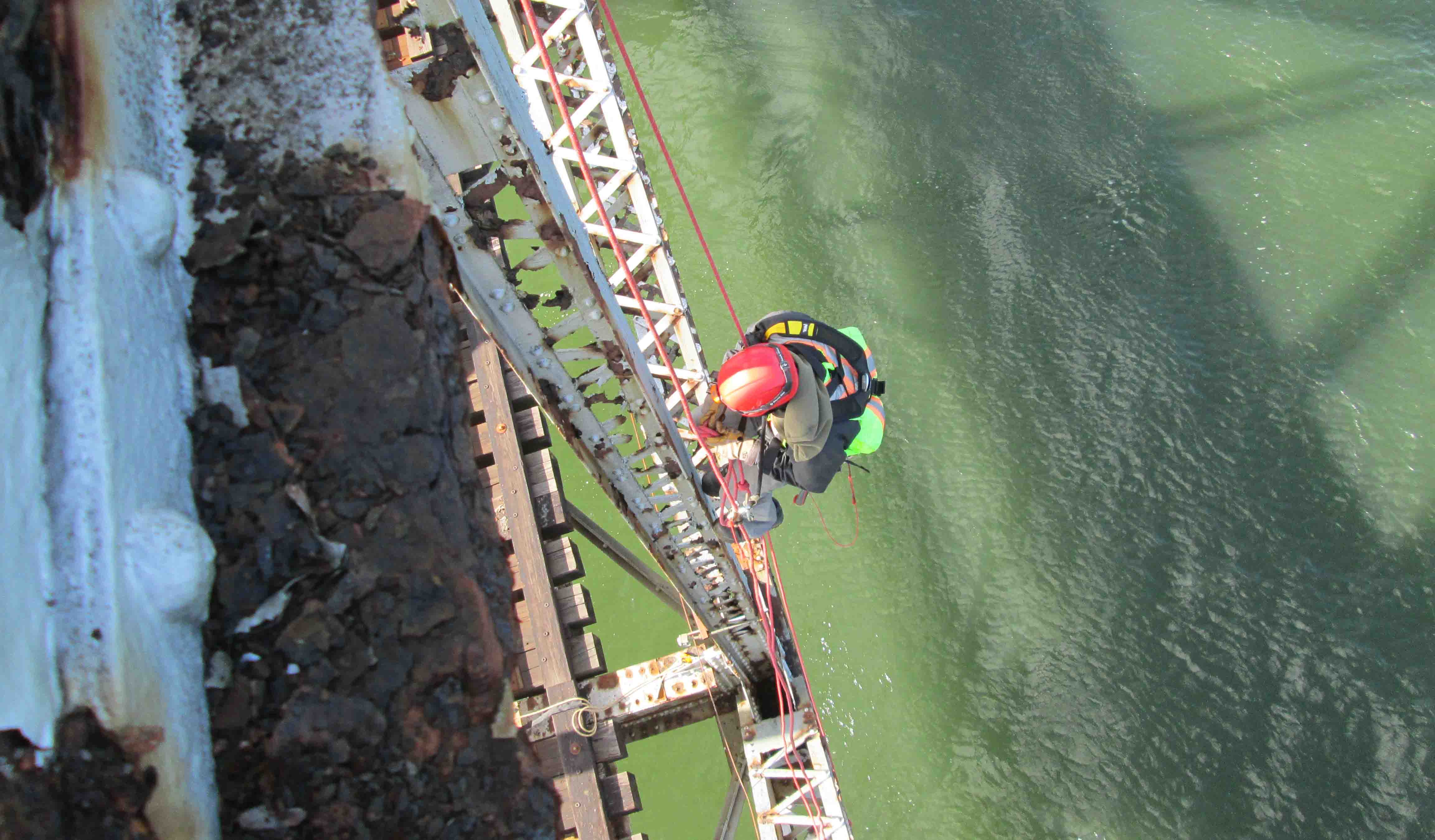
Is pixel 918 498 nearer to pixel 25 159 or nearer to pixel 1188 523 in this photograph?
pixel 1188 523

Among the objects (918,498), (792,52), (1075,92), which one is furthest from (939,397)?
(792,52)

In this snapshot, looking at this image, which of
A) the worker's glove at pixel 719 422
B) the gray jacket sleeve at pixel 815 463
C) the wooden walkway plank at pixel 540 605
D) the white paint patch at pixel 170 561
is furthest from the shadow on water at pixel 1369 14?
the white paint patch at pixel 170 561

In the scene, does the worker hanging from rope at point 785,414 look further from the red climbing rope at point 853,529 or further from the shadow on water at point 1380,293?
the shadow on water at point 1380,293

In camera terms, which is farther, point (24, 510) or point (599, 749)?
point (599, 749)

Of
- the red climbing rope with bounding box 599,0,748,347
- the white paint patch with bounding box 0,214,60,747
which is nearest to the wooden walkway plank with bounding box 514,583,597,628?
the red climbing rope with bounding box 599,0,748,347

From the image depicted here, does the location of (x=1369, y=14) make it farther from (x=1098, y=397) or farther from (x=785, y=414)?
(x=785, y=414)

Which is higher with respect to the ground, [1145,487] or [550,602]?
[550,602]

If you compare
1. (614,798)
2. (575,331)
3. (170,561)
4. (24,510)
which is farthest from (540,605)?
(24,510)

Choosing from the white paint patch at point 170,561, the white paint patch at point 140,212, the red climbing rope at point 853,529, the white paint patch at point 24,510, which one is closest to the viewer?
the white paint patch at point 24,510
